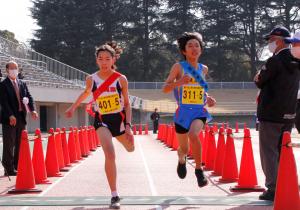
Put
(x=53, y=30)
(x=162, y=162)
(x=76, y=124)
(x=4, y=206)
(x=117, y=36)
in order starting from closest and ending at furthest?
(x=4, y=206), (x=162, y=162), (x=76, y=124), (x=53, y=30), (x=117, y=36)

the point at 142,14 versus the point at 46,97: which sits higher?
the point at 142,14

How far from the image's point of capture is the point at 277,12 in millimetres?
83688

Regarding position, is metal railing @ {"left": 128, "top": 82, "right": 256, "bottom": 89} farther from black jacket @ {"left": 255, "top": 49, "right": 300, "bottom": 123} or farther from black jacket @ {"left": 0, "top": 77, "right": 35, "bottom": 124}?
black jacket @ {"left": 255, "top": 49, "right": 300, "bottom": 123}

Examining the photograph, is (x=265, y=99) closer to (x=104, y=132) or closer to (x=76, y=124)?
(x=104, y=132)

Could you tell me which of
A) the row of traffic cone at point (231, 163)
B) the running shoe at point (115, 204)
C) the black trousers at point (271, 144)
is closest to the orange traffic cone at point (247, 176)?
the row of traffic cone at point (231, 163)

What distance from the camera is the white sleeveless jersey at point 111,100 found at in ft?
28.2

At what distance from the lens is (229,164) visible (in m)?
11.4

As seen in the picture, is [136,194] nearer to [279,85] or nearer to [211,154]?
[279,85]

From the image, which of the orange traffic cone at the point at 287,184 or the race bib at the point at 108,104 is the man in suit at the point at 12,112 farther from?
the orange traffic cone at the point at 287,184

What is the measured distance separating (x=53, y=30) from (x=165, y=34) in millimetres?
15270

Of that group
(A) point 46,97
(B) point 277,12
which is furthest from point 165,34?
(A) point 46,97

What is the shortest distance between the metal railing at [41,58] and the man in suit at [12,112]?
34918mm

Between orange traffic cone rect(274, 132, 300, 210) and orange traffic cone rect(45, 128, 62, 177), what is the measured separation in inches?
242

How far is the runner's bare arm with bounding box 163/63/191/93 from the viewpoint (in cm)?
883
